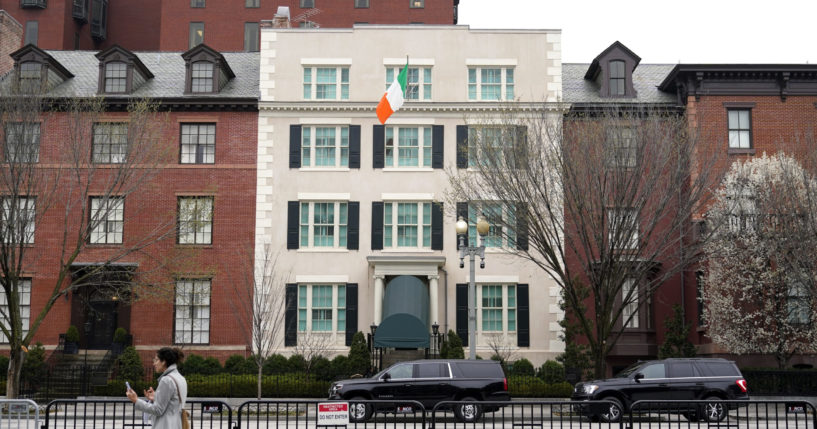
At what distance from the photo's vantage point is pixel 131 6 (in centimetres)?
6341

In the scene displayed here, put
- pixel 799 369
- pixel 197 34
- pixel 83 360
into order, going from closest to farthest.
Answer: pixel 799 369
pixel 83 360
pixel 197 34

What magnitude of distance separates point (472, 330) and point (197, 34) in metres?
38.1

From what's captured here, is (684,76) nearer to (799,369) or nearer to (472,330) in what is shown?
(799,369)

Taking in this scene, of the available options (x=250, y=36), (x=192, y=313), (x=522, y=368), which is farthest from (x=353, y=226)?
(x=250, y=36)

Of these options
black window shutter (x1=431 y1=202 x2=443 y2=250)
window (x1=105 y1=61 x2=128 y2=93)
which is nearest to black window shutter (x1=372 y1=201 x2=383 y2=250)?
black window shutter (x1=431 y1=202 x2=443 y2=250)

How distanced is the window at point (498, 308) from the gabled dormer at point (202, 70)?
13493mm

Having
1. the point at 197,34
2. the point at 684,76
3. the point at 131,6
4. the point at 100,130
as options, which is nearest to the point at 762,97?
the point at 684,76

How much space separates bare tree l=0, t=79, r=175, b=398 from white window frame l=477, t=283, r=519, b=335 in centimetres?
1184

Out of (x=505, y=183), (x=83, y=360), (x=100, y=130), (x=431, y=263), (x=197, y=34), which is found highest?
(x=197, y=34)

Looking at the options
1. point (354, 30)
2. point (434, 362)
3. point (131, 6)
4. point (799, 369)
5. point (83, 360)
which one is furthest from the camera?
point (131, 6)

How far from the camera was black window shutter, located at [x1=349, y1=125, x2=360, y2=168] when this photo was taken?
118 ft

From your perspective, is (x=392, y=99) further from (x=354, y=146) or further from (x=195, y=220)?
(x=195, y=220)

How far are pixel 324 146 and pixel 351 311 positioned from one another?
661 centimetres

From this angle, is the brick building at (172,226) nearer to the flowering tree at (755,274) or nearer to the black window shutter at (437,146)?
the black window shutter at (437,146)
